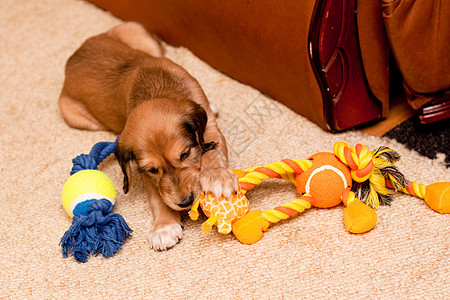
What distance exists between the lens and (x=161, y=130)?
2227 millimetres

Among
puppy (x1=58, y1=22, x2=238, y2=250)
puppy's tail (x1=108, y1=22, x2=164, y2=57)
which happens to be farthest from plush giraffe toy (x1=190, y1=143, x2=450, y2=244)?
puppy's tail (x1=108, y1=22, x2=164, y2=57)

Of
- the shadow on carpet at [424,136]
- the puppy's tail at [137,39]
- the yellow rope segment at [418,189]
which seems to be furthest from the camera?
the puppy's tail at [137,39]

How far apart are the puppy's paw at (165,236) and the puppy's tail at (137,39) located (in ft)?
6.35

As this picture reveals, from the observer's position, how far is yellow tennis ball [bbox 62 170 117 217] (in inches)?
94.7

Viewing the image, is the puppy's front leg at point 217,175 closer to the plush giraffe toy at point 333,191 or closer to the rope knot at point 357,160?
the plush giraffe toy at point 333,191

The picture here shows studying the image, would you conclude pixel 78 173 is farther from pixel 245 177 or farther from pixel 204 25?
pixel 204 25

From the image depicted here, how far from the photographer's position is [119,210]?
2.64m

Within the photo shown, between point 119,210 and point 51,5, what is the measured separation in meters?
4.09

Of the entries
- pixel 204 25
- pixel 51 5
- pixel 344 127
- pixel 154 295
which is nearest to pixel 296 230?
pixel 154 295

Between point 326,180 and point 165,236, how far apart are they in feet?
2.73

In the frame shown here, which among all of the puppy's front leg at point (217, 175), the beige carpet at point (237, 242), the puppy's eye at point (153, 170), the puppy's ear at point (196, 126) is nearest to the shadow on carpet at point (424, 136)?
the beige carpet at point (237, 242)

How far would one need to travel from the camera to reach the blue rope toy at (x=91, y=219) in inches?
91.4

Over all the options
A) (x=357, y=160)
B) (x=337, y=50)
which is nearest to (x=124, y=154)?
(x=357, y=160)

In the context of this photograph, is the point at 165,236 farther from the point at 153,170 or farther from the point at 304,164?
the point at 304,164
